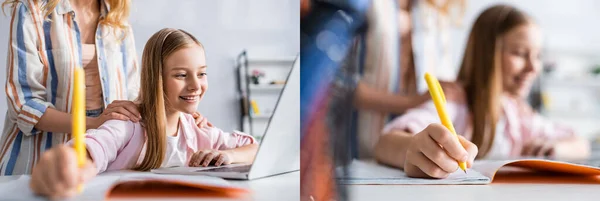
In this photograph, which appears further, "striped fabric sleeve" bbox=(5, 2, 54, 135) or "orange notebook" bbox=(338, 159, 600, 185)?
"striped fabric sleeve" bbox=(5, 2, 54, 135)

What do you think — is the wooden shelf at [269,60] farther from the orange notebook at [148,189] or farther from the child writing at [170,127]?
the orange notebook at [148,189]

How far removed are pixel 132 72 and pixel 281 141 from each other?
0.43 m

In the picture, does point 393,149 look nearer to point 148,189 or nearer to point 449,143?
point 449,143

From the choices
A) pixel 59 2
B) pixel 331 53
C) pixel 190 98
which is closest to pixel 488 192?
pixel 331 53

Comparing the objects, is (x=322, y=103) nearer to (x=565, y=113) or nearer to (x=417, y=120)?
(x=417, y=120)

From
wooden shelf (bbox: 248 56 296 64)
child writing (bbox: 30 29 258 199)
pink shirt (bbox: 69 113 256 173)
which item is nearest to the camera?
pink shirt (bbox: 69 113 256 173)

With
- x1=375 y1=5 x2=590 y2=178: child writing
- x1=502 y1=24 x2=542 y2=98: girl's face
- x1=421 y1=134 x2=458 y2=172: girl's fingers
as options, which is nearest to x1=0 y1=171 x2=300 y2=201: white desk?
x1=421 y1=134 x2=458 y2=172: girl's fingers

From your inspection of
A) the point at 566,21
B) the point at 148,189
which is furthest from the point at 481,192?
the point at 566,21

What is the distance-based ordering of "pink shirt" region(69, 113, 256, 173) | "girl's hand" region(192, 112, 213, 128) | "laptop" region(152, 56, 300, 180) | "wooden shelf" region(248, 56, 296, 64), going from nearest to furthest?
"laptop" region(152, 56, 300, 180), "pink shirt" region(69, 113, 256, 173), "girl's hand" region(192, 112, 213, 128), "wooden shelf" region(248, 56, 296, 64)

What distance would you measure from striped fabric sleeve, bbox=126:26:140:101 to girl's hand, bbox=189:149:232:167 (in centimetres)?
13

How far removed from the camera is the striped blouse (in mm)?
753

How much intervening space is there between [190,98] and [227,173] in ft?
1.09

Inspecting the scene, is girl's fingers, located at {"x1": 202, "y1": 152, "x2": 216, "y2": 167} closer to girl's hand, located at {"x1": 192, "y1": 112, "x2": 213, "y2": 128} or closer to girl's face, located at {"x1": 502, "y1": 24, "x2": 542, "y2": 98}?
girl's hand, located at {"x1": 192, "y1": 112, "x2": 213, "y2": 128}

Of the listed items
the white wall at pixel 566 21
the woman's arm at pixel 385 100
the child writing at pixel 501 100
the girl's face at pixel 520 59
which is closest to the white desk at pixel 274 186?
the child writing at pixel 501 100
